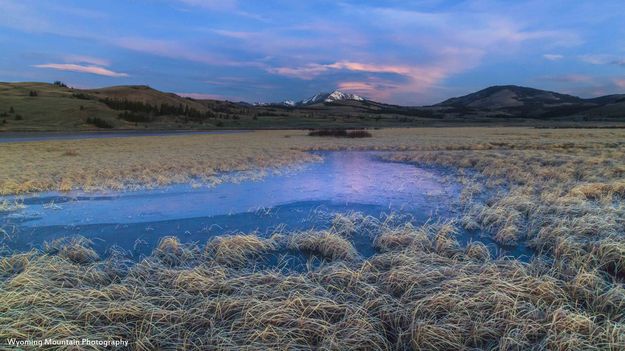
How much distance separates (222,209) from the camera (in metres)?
14.4

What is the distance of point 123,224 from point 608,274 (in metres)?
13.4

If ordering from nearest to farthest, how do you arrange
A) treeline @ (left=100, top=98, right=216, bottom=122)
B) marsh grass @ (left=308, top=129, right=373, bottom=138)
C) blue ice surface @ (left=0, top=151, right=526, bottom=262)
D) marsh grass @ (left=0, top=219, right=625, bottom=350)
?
marsh grass @ (left=0, top=219, right=625, bottom=350)
blue ice surface @ (left=0, top=151, right=526, bottom=262)
marsh grass @ (left=308, top=129, right=373, bottom=138)
treeline @ (left=100, top=98, right=216, bottom=122)

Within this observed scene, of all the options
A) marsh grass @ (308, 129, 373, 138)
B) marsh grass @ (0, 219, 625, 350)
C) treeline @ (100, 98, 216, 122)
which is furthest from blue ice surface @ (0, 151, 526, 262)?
treeline @ (100, 98, 216, 122)

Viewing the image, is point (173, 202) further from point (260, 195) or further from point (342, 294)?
point (342, 294)

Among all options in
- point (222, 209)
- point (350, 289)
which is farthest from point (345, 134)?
point (350, 289)

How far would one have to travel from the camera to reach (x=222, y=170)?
80.7 feet

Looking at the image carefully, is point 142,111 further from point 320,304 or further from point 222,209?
point 320,304

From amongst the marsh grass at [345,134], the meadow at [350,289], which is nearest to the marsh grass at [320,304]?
the meadow at [350,289]

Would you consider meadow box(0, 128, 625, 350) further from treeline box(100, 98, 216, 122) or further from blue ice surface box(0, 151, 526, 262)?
treeline box(100, 98, 216, 122)

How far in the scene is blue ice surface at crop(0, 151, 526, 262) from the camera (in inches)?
443

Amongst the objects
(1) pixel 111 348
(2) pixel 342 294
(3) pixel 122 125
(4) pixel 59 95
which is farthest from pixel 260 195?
(4) pixel 59 95

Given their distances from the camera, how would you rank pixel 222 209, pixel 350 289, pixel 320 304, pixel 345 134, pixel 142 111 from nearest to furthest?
pixel 320 304
pixel 350 289
pixel 222 209
pixel 345 134
pixel 142 111

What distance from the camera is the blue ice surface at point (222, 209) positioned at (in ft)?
36.9

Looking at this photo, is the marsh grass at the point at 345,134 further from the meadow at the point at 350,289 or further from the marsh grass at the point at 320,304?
the marsh grass at the point at 320,304
